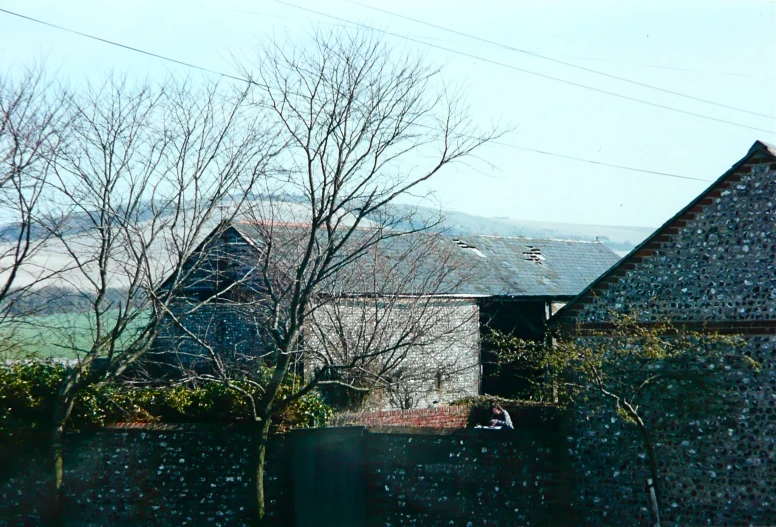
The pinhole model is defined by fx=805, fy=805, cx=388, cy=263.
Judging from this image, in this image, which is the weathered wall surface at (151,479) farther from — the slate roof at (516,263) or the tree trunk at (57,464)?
the slate roof at (516,263)

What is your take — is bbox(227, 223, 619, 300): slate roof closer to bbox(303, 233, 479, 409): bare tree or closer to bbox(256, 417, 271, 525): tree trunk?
bbox(303, 233, 479, 409): bare tree

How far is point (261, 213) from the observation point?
1288 centimetres

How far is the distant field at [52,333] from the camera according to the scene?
11852 millimetres

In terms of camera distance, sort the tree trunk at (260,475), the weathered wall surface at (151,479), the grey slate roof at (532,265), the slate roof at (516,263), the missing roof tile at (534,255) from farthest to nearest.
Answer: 1. the missing roof tile at (534,255)
2. the grey slate roof at (532,265)
3. the slate roof at (516,263)
4. the weathered wall surface at (151,479)
5. the tree trunk at (260,475)

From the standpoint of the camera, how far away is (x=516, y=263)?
26.4 metres

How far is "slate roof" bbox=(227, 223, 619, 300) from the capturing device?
21828 millimetres

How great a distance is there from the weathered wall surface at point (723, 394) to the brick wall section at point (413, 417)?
336cm

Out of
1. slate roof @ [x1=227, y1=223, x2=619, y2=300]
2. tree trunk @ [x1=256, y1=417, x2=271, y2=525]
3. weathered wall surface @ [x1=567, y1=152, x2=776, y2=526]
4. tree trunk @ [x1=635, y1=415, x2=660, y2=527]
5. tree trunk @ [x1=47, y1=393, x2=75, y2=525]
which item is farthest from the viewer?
slate roof @ [x1=227, y1=223, x2=619, y2=300]

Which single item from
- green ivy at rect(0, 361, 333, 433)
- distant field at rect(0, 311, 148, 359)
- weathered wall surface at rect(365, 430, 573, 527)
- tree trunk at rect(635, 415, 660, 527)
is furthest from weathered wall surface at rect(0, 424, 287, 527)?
tree trunk at rect(635, 415, 660, 527)

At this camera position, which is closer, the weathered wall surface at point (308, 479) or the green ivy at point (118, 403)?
the weathered wall surface at point (308, 479)

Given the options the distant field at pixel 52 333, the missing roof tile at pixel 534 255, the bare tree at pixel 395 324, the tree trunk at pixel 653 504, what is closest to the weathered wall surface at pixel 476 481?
the tree trunk at pixel 653 504

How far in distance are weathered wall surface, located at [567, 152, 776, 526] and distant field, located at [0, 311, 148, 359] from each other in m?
7.05

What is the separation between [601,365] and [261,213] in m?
5.72

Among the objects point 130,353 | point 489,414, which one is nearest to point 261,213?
point 130,353
